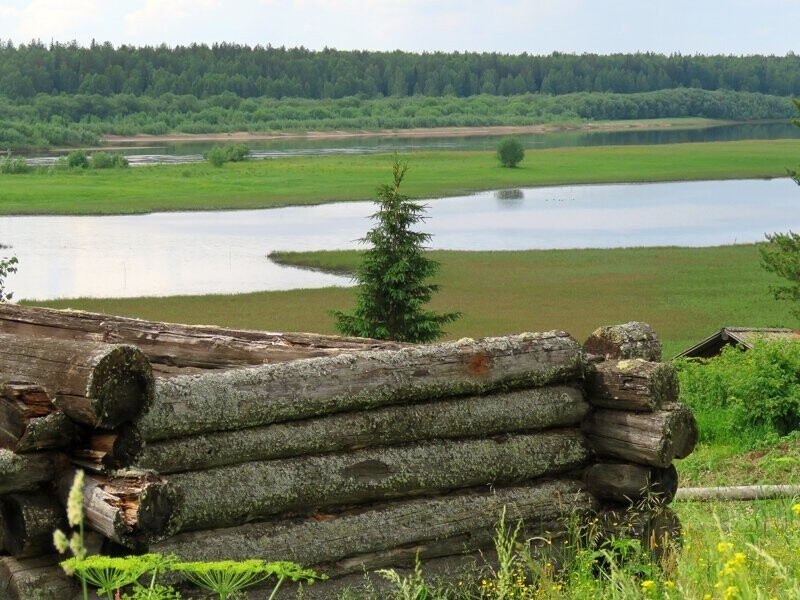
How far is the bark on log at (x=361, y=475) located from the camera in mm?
6359

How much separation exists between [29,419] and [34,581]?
797mm

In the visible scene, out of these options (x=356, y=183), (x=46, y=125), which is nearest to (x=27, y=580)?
(x=356, y=183)

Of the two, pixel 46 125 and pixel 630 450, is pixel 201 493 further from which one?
pixel 46 125

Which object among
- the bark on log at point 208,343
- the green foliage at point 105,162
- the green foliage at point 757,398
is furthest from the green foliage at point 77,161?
the bark on log at point 208,343

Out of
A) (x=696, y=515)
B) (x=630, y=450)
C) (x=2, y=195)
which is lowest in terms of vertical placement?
(x=2, y=195)

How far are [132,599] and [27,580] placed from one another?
0.95m

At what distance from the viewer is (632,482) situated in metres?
7.63

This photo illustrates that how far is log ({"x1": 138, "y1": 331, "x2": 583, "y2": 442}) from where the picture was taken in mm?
6258

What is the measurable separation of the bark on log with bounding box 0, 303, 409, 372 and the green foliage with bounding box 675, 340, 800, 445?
7832 mm

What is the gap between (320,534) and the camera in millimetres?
6699

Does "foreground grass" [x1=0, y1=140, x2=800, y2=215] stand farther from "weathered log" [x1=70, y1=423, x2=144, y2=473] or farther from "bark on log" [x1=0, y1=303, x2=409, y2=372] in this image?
"weathered log" [x1=70, y1=423, x2=144, y2=473]

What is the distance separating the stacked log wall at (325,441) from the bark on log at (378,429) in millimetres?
12

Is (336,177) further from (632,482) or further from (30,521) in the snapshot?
(30,521)

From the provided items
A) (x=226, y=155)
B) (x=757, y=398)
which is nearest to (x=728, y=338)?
(x=757, y=398)
